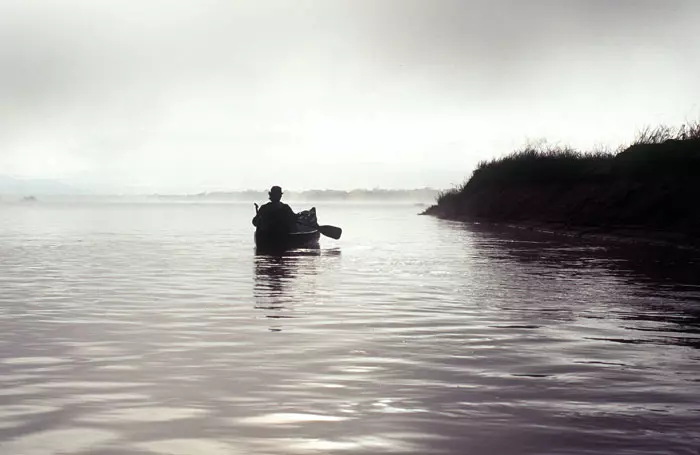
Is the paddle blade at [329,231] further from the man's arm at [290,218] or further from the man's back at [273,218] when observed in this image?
the man's back at [273,218]

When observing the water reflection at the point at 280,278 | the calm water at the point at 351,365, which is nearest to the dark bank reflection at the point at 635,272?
the calm water at the point at 351,365

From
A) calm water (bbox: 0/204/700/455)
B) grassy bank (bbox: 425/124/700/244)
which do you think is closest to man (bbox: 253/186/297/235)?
calm water (bbox: 0/204/700/455)

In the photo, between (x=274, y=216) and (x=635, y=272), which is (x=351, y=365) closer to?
(x=635, y=272)

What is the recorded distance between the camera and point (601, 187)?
39.2 m

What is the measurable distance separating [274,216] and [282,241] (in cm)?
129

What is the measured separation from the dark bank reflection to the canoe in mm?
8069

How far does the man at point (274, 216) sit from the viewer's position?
93.3 feet

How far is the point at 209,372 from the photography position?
753 centimetres

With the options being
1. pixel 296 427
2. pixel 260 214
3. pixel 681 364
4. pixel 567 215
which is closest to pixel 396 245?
pixel 260 214

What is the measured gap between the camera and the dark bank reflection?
10719 mm

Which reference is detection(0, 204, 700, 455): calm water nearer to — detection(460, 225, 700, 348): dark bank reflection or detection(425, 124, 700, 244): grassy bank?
detection(460, 225, 700, 348): dark bank reflection

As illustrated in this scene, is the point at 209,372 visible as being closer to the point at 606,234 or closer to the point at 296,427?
the point at 296,427

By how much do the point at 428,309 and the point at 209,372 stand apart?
5972mm

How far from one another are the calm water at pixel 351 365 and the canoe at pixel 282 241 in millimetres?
11068
